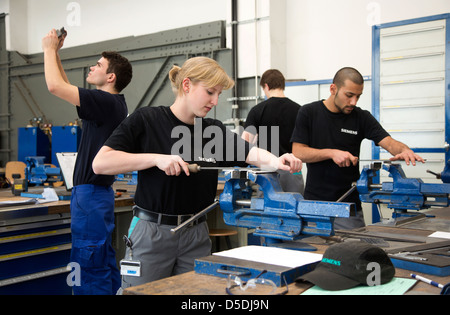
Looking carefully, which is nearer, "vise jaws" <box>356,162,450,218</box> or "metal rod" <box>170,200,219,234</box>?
"metal rod" <box>170,200,219,234</box>

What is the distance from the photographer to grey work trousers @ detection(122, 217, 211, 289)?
67.5 inches

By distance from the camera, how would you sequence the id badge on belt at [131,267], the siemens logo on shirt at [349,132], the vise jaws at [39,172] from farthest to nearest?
1. the vise jaws at [39,172]
2. the siemens logo on shirt at [349,132]
3. the id badge on belt at [131,267]

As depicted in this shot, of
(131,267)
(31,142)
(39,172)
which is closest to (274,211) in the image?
(131,267)

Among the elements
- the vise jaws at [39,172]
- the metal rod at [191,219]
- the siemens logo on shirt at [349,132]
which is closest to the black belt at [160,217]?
the metal rod at [191,219]

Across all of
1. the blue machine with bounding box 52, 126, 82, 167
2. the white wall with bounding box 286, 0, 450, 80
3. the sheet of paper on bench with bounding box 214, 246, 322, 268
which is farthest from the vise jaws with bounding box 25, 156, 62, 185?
the blue machine with bounding box 52, 126, 82, 167

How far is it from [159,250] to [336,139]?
1.43 m

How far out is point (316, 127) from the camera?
2.75 m

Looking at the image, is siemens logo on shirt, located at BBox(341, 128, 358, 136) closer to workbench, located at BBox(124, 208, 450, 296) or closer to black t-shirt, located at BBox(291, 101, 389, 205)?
black t-shirt, located at BBox(291, 101, 389, 205)

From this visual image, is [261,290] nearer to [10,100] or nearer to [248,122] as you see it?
[248,122]

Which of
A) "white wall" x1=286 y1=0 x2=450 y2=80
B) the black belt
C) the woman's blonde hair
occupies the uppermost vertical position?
"white wall" x1=286 y1=0 x2=450 y2=80

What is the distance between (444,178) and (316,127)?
890 mm

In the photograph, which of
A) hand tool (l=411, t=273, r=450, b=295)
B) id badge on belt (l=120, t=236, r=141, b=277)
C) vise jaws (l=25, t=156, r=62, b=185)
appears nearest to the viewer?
hand tool (l=411, t=273, r=450, b=295)

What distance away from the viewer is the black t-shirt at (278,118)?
3.69m

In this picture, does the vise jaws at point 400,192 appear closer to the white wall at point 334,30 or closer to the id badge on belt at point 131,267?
the id badge on belt at point 131,267
